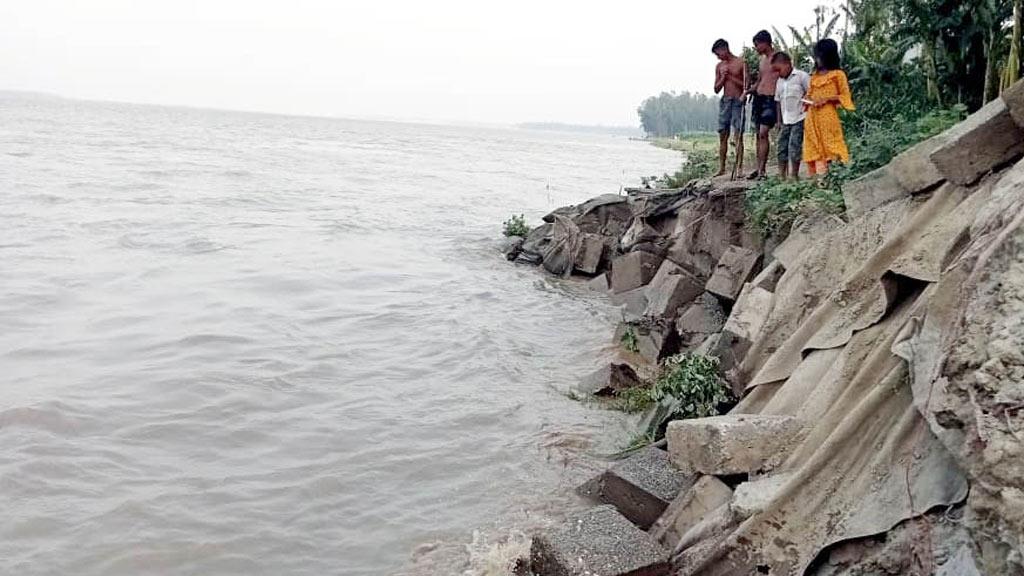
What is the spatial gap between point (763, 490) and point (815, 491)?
0.89ft

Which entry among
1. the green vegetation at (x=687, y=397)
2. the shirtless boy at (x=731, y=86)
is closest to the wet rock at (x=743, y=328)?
the green vegetation at (x=687, y=397)

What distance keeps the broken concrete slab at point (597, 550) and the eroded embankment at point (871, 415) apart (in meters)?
0.01

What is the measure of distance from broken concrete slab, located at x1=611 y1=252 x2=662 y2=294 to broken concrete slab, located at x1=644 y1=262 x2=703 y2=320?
5.88ft

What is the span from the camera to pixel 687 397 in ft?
19.9

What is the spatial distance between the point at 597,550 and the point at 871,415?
146 cm

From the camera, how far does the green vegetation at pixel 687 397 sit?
19.6ft

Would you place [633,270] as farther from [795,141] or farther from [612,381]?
[612,381]

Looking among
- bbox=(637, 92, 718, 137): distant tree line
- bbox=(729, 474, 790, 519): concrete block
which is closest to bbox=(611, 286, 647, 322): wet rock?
bbox=(729, 474, 790, 519): concrete block

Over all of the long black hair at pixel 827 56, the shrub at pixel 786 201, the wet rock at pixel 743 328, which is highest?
the long black hair at pixel 827 56

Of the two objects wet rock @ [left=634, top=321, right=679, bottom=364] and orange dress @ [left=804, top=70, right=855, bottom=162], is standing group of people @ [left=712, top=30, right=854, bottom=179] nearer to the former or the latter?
orange dress @ [left=804, top=70, right=855, bottom=162]

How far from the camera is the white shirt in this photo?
945cm

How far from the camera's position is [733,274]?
8.70 meters

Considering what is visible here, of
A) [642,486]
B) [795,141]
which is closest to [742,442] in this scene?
[642,486]

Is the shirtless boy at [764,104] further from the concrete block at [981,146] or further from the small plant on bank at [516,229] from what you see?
the small plant on bank at [516,229]
